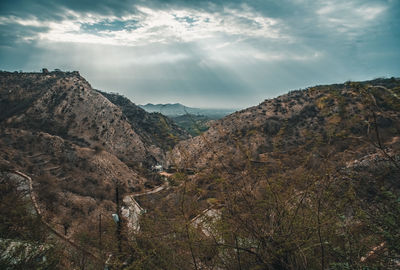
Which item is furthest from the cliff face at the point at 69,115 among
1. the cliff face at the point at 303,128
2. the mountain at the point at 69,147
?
the cliff face at the point at 303,128

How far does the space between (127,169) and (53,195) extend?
54.5 ft

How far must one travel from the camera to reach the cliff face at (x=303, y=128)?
8.93 feet

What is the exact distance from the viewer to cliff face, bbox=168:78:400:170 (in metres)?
2.72

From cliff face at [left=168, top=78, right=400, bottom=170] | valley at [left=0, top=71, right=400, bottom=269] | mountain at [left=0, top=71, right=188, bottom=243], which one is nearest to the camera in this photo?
cliff face at [left=168, top=78, right=400, bottom=170]

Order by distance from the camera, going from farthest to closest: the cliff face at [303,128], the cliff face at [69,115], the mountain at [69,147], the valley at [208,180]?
the cliff face at [69,115] < the mountain at [69,147] < the valley at [208,180] < the cliff face at [303,128]

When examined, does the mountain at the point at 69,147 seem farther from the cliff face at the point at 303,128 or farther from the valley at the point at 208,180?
the cliff face at the point at 303,128

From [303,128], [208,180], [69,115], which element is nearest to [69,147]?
[69,115]

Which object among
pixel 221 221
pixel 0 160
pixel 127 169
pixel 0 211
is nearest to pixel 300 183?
pixel 221 221

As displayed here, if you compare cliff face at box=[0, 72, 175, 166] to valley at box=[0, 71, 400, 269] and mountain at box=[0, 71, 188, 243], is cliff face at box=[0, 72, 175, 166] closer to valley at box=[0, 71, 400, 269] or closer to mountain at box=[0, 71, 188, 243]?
mountain at box=[0, 71, 188, 243]

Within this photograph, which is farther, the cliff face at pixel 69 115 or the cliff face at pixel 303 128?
the cliff face at pixel 69 115

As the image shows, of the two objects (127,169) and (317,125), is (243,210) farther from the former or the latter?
(127,169)

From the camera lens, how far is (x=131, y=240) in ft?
12.8

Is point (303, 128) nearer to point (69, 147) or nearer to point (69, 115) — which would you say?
point (69, 147)

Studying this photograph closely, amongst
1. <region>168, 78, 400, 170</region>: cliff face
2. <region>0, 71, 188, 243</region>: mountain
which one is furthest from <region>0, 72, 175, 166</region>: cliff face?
<region>168, 78, 400, 170</region>: cliff face
